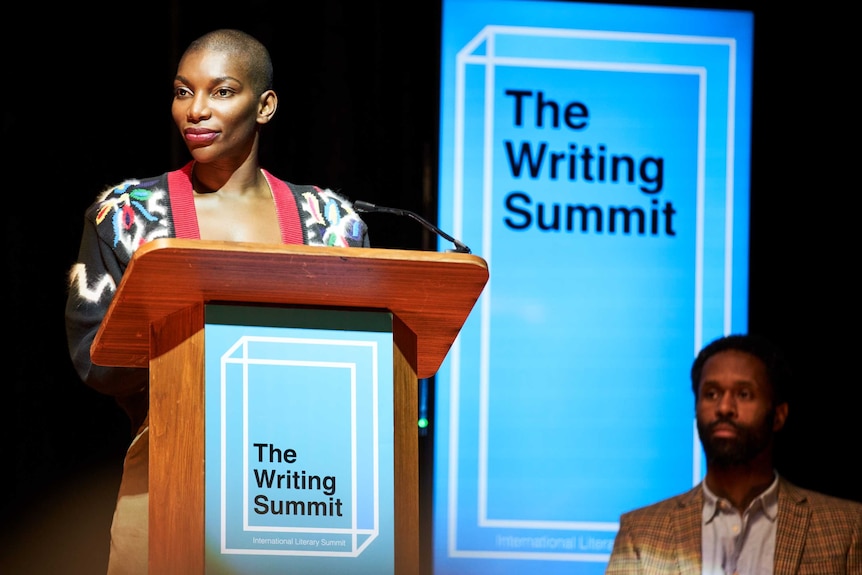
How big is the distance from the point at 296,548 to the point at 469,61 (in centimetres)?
279

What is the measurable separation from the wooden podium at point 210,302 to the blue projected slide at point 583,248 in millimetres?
2286

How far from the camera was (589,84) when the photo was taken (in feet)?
14.3

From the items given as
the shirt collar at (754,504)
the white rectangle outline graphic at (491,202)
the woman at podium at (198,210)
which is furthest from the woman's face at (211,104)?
the shirt collar at (754,504)

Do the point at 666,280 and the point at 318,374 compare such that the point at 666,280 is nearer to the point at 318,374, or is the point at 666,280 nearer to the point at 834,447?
the point at 834,447

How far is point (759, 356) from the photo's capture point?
13.5ft

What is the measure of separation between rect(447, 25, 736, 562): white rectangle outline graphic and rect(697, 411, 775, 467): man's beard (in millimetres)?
179

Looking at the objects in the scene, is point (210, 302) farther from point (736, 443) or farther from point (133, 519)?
point (736, 443)

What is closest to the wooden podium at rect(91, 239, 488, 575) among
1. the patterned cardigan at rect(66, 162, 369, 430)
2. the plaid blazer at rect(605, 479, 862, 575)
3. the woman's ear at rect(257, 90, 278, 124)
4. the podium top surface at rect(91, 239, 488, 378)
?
the podium top surface at rect(91, 239, 488, 378)

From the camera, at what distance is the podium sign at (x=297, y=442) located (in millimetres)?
1770

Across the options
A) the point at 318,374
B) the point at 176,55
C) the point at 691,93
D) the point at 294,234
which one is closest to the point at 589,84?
the point at 691,93

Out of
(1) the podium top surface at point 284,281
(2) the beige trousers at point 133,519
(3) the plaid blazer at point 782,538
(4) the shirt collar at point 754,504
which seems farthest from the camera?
(4) the shirt collar at point 754,504

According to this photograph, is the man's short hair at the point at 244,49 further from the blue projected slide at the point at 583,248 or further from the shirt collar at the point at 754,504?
the shirt collar at the point at 754,504

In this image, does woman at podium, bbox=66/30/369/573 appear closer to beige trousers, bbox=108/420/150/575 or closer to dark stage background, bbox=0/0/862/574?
beige trousers, bbox=108/420/150/575

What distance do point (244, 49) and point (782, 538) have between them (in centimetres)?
220
